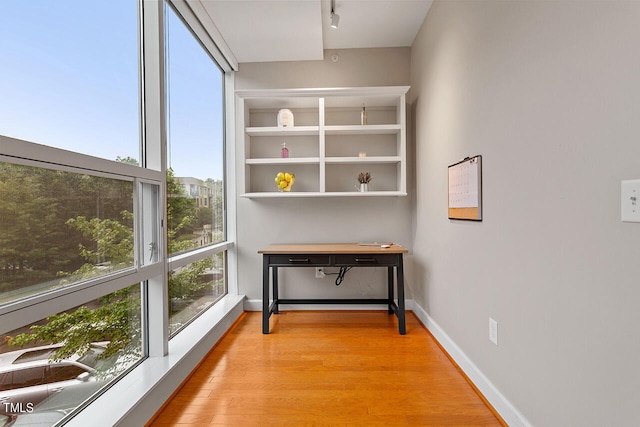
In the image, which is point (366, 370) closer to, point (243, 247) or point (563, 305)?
point (563, 305)

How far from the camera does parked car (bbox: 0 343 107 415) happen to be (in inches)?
42.3

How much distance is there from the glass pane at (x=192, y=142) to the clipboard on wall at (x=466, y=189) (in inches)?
77.8

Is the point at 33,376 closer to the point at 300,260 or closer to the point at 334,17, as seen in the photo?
the point at 300,260

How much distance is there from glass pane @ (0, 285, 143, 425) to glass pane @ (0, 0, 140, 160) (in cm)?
73

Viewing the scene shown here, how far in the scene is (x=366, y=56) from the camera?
3.41 m

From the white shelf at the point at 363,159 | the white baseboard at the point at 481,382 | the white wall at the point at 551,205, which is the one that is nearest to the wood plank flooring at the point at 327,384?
the white baseboard at the point at 481,382

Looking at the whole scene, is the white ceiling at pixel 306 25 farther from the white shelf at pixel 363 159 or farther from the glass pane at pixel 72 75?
the white shelf at pixel 363 159

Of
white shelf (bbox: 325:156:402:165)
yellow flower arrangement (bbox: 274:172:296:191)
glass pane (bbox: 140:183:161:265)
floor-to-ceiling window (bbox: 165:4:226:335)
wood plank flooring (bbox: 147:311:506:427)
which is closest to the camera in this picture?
wood plank flooring (bbox: 147:311:506:427)

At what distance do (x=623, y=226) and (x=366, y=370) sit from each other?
1.69 meters

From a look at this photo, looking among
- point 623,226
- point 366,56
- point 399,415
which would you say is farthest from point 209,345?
point 366,56

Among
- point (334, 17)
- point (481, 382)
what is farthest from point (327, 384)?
point (334, 17)

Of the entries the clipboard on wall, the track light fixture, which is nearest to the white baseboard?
the clipboard on wall

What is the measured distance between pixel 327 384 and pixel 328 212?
71.0 inches

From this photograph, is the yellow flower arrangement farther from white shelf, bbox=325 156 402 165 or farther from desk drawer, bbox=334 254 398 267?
desk drawer, bbox=334 254 398 267
